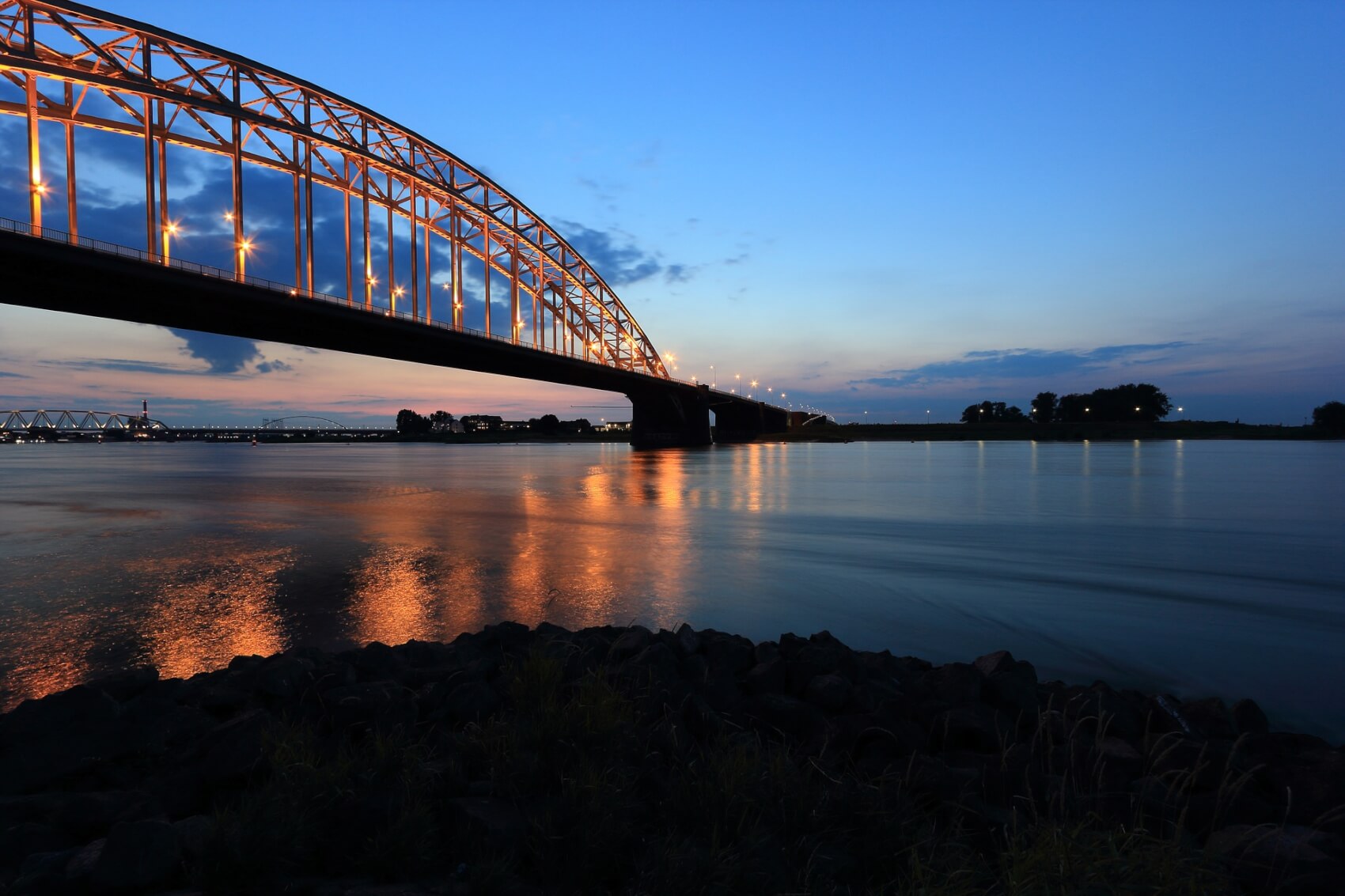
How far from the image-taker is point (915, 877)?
2.68m

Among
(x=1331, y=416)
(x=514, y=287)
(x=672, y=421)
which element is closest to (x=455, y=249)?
(x=514, y=287)

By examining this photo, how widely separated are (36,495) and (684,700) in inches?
1454

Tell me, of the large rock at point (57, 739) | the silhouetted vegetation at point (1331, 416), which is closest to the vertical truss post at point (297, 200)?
the large rock at point (57, 739)

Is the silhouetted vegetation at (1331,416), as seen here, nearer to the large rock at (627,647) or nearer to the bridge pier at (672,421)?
the bridge pier at (672,421)

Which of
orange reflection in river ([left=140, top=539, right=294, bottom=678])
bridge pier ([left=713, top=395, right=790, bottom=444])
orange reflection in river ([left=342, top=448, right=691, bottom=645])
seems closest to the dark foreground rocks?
orange reflection in river ([left=140, top=539, right=294, bottom=678])

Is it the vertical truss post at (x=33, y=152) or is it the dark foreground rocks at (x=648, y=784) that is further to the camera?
the vertical truss post at (x=33, y=152)

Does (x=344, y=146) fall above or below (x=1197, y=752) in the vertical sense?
above

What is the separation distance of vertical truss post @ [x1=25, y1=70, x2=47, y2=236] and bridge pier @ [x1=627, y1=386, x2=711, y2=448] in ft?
214

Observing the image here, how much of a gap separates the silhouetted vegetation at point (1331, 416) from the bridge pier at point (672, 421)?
475 feet

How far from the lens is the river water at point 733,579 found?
7.33 metres

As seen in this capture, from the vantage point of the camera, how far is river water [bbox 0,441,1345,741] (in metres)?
7.33

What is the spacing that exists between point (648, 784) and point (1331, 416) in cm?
20434

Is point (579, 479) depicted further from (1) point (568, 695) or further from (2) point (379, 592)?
(1) point (568, 695)

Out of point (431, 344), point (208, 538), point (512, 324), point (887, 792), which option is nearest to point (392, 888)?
point (887, 792)
